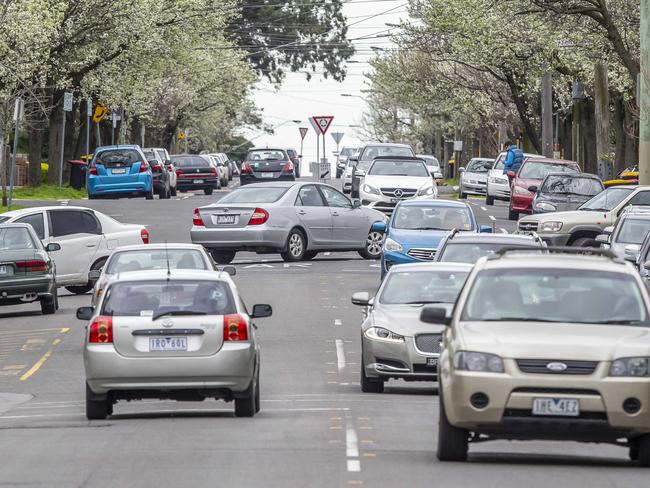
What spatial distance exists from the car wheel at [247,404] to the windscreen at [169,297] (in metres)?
0.80

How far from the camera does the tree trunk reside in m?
49.8

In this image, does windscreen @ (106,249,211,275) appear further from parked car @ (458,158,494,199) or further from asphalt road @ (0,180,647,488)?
parked car @ (458,158,494,199)

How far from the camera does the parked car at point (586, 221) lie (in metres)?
32.1

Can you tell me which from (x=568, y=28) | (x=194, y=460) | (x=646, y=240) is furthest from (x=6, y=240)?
(x=568, y=28)

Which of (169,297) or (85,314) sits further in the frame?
(85,314)

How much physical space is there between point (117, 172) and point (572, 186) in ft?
51.8

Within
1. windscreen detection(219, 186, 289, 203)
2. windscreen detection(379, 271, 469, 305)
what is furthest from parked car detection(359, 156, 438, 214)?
windscreen detection(379, 271, 469, 305)

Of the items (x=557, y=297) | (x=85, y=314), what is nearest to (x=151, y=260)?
(x=85, y=314)

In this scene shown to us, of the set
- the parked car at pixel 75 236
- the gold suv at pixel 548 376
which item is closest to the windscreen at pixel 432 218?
the parked car at pixel 75 236

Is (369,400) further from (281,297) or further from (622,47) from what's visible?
(622,47)

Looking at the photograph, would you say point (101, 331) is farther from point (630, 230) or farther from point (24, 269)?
point (630, 230)

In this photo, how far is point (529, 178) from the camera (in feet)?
150

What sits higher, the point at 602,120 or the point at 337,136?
the point at 602,120

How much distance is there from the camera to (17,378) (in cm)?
2019
